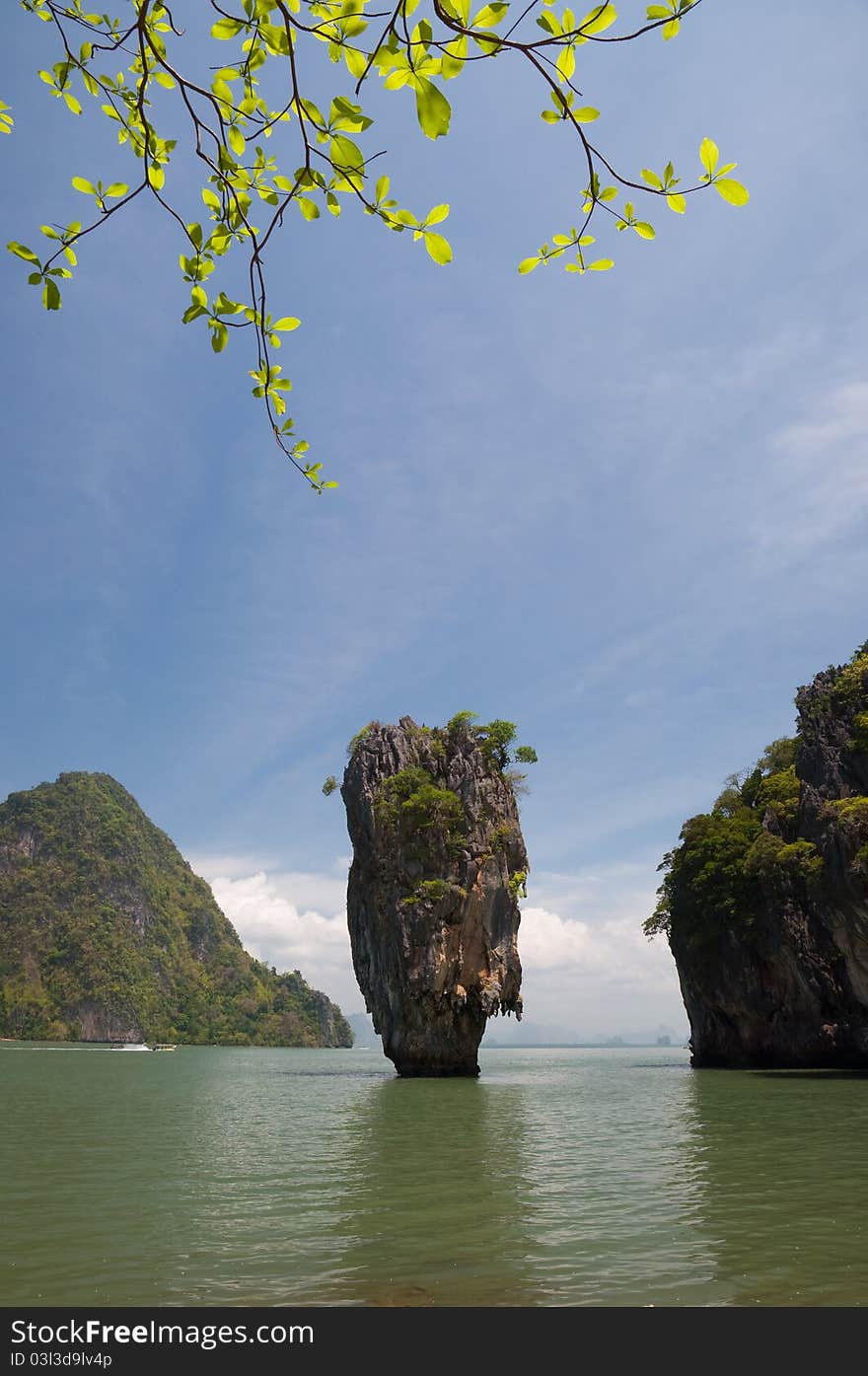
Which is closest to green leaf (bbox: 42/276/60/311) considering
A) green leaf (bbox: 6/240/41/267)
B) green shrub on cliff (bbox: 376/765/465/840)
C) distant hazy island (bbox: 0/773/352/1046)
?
green leaf (bbox: 6/240/41/267)

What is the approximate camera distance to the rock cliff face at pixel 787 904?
34625mm

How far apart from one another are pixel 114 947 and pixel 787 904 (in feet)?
460

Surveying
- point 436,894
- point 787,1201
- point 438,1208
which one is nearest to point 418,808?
point 436,894

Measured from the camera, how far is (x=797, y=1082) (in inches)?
1232

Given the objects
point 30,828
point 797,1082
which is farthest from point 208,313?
point 30,828

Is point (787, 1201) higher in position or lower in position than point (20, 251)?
lower

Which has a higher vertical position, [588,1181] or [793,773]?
[793,773]

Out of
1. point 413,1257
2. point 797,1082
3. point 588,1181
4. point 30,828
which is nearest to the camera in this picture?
point 413,1257

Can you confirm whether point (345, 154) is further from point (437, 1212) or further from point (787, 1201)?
point (787, 1201)

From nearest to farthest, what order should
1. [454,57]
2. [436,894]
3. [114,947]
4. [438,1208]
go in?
1. [454,57]
2. [438,1208]
3. [436,894]
4. [114,947]

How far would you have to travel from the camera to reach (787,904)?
40.8 metres

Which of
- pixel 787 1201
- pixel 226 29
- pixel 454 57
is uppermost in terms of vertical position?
pixel 226 29
